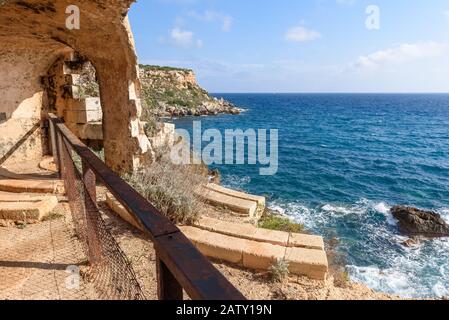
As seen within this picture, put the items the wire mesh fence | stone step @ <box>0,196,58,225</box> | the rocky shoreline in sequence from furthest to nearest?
the rocky shoreline < stone step @ <box>0,196,58,225</box> < the wire mesh fence

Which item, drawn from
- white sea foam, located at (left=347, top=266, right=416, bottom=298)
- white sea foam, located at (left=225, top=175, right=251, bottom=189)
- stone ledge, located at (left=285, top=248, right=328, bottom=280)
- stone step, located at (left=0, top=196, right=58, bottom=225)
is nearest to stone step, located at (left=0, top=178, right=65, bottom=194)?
stone step, located at (left=0, top=196, right=58, bottom=225)

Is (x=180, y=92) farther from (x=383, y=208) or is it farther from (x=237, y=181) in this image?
(x=383, y=208)

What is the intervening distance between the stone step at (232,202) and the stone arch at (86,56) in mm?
1894

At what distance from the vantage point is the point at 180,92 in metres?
62.9

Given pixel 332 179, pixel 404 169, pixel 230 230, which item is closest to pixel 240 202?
pixel 230 230

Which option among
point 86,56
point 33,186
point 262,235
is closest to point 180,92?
point 86,56

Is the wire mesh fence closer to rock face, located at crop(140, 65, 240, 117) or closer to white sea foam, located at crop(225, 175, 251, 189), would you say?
white sea foam, located at crop(225, 175, 251, 189)

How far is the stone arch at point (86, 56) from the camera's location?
499 cm

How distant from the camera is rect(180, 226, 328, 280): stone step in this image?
417 centimetres

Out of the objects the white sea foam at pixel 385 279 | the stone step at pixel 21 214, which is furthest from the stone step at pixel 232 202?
the white sea foam at pixel 385 279

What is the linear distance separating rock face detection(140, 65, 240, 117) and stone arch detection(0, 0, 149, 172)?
148 ft

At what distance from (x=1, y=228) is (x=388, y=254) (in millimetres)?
10377

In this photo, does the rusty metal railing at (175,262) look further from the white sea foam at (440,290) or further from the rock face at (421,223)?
the rock face at (421,223)
